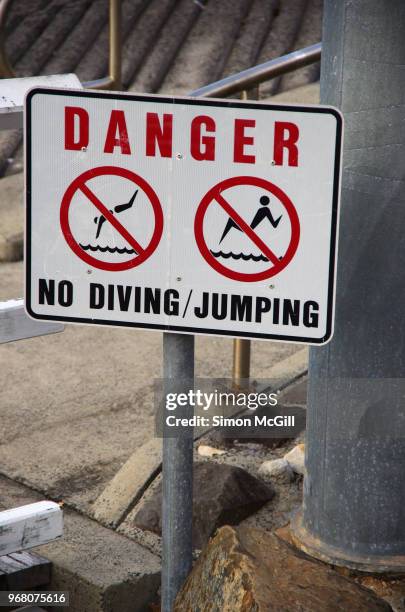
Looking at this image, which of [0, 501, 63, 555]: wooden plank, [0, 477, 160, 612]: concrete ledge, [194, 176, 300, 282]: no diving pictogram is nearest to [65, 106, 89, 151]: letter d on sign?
[194, 176, 300, 282]: no diving pictogram

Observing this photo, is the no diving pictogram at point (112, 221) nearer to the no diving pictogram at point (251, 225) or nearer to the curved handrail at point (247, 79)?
the no diving pictogram at point (251, 225)

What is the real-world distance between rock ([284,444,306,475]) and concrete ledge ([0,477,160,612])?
0.54 m

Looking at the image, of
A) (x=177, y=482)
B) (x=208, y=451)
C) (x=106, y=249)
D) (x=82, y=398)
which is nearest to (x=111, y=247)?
(x=106, y=249)

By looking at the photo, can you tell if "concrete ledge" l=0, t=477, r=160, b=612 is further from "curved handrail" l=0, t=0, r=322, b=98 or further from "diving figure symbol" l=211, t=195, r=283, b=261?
"curved handrail" l=0, t=0, r=322, b=98

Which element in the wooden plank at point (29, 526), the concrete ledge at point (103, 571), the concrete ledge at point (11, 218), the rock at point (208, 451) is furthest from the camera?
the concrete ledge at point (11, 218)

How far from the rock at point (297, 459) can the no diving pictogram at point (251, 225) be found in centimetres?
152

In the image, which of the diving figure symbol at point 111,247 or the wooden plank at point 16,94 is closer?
the diving figure symbol at point 111,247

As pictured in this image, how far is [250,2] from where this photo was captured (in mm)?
8297

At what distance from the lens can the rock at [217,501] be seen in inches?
125

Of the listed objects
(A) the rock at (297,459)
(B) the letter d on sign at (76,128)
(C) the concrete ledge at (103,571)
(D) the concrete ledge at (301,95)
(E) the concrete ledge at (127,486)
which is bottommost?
(C) the concrete ledge at (103,571)

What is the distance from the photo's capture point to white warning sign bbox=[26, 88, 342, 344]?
191 centimetres

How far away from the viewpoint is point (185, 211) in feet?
6.37

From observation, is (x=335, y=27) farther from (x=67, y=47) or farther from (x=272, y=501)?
(x=67, y=47)

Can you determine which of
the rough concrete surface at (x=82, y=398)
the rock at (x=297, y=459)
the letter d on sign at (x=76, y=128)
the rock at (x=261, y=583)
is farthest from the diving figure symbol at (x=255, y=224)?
the rough concrete surface at (x=82, y=398)
